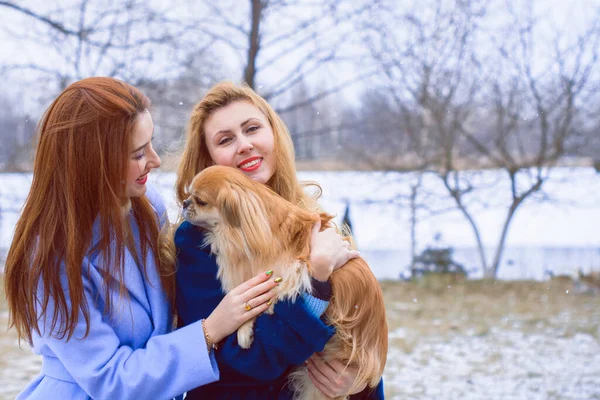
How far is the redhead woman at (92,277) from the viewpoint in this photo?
2.38 m

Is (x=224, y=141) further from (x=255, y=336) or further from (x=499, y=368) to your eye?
(x=499, y=368)

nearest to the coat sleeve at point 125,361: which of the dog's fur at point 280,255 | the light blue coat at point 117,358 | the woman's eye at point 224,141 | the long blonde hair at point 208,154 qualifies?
the light blue coat at point 117,358

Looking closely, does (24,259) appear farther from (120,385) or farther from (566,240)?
(566,240)

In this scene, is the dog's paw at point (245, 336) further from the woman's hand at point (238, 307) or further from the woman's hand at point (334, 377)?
the woman's hand at point (334, 377)

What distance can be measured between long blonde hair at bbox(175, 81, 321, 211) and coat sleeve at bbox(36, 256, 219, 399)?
805 mm

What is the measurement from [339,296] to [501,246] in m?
9.92

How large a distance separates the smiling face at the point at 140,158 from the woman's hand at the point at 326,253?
0.78 m

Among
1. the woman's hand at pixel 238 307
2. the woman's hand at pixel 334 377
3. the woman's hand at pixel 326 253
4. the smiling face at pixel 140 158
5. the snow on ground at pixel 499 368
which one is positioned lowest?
the snow on ground at pixel 499 368

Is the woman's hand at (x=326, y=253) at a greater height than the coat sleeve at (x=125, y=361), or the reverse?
the woman's hand at (x=326, y=253)

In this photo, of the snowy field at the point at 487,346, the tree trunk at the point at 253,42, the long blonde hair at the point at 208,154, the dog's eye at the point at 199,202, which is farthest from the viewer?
the tree trunk at the point at 253,42

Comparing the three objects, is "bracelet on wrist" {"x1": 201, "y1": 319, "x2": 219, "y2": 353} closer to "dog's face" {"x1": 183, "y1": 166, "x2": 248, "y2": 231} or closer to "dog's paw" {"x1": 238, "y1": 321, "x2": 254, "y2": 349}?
"dog's paw" {"x1": 238, "y1": 321, "x2": 254, "y2": 349}

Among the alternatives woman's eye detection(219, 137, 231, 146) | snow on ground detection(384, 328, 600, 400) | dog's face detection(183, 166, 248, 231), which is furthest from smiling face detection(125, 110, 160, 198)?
snow on ground detection(384, 328, 600, 400)

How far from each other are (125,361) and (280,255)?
784 millimetres

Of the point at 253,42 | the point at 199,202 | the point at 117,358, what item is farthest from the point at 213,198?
the point at 253,42
